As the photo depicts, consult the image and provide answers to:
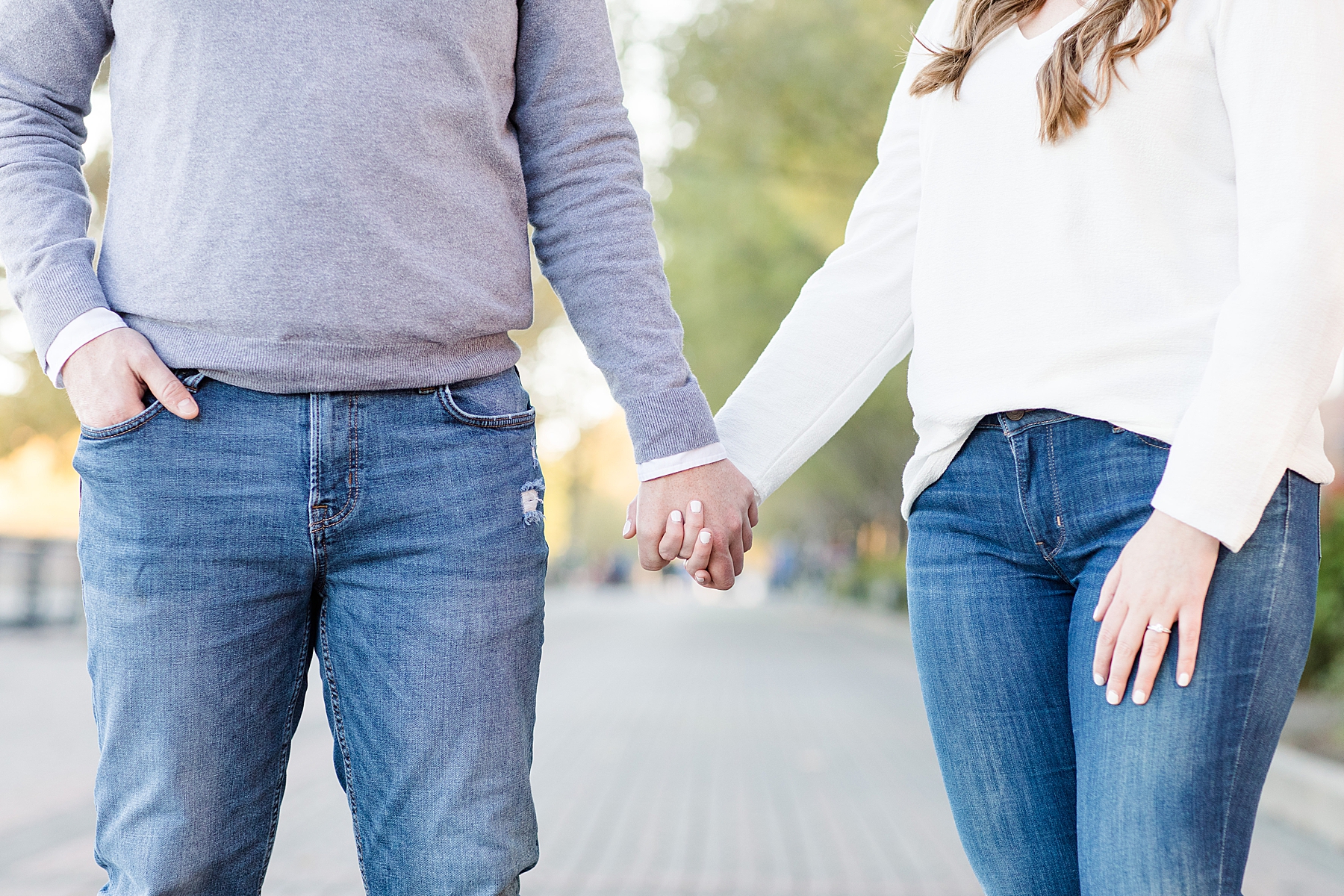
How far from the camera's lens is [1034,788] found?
1715 millimetres

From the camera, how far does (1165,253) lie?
161cm

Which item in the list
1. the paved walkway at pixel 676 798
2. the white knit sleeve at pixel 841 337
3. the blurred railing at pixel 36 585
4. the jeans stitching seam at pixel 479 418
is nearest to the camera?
the jeans stitching seam at pixel 479 418

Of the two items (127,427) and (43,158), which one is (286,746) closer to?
(127,427)

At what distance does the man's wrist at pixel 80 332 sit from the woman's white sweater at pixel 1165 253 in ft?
3.67

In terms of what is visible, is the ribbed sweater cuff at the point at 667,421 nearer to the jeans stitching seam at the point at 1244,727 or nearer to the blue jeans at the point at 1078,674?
the blue jeans at the point at 1078,674

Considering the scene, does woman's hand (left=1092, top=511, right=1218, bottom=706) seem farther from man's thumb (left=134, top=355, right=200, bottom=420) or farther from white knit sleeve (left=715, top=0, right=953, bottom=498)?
man's thumb (left=134, top=355, right=200, bottom=420)

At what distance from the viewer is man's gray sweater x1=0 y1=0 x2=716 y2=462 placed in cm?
167

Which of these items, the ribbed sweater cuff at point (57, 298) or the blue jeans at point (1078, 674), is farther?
the ribbed sweater cuff at point (57, 298)

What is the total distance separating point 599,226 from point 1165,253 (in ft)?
2.64

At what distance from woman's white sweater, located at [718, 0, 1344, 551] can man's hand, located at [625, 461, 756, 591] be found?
0.28m

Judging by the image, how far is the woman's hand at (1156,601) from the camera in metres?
1.48

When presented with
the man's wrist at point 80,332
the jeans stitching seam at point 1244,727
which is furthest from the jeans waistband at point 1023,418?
the man's wrist at point 80,332

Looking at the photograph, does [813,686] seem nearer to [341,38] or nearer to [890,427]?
[341,38]

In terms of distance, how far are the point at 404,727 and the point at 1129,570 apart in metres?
0.95
